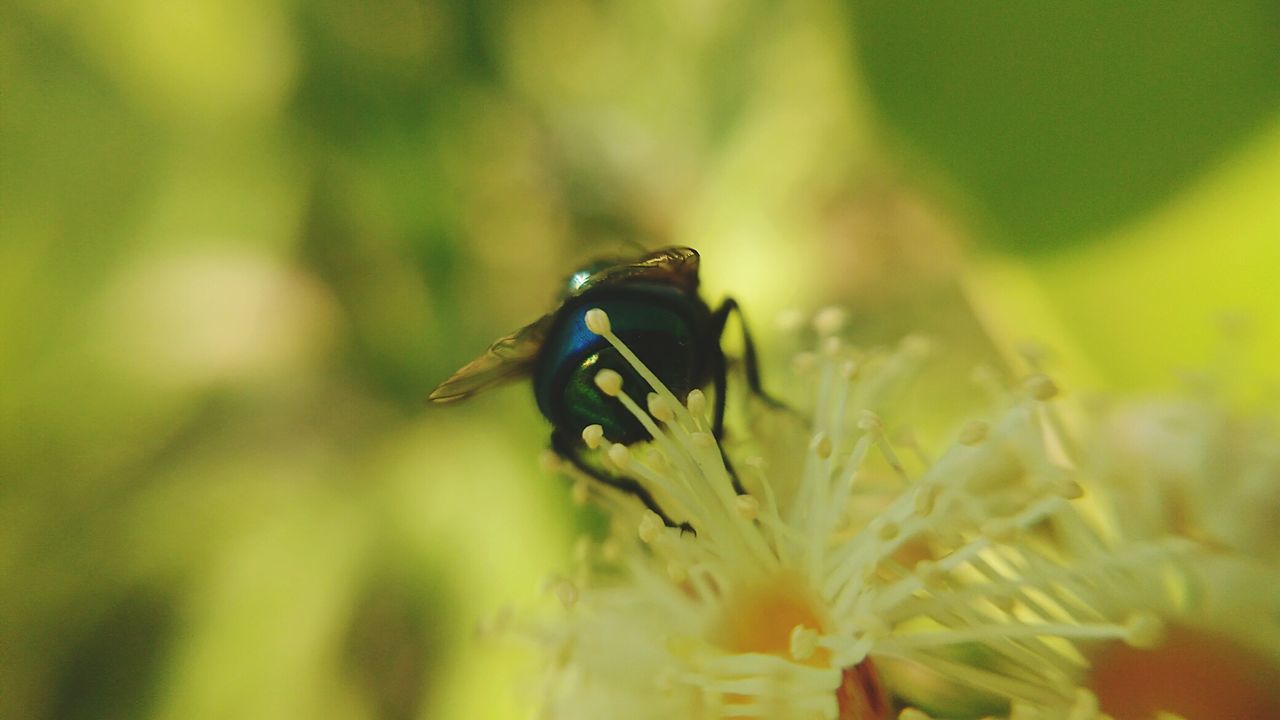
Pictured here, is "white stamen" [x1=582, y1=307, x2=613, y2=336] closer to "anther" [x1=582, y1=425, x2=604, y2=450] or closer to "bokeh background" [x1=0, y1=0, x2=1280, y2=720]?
"anther" [x1=582, y1=425, x2=604, y2=450]

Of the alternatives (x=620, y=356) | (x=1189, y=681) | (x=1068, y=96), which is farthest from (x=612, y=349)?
(x=1068, y=96)

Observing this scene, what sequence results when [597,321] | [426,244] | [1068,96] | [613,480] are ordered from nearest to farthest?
[597,321], [613,480], [1068,96], [426,244]

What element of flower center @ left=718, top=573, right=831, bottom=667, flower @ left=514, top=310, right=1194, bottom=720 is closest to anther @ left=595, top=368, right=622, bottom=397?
flower @ left=514, top=310, right=1194, bottom=720

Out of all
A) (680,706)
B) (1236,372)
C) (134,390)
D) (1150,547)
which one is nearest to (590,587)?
(680,706)

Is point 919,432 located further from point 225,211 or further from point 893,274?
point 225,211

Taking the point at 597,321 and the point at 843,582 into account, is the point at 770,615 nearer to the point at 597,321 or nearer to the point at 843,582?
the point at 843,582

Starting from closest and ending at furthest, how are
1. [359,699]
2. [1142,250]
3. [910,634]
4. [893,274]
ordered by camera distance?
[910,634]
[1142,250]
[359,699]
[893,274]

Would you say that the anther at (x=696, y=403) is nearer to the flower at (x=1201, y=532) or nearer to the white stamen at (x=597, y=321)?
the white stamen at (x=597, y=321)
